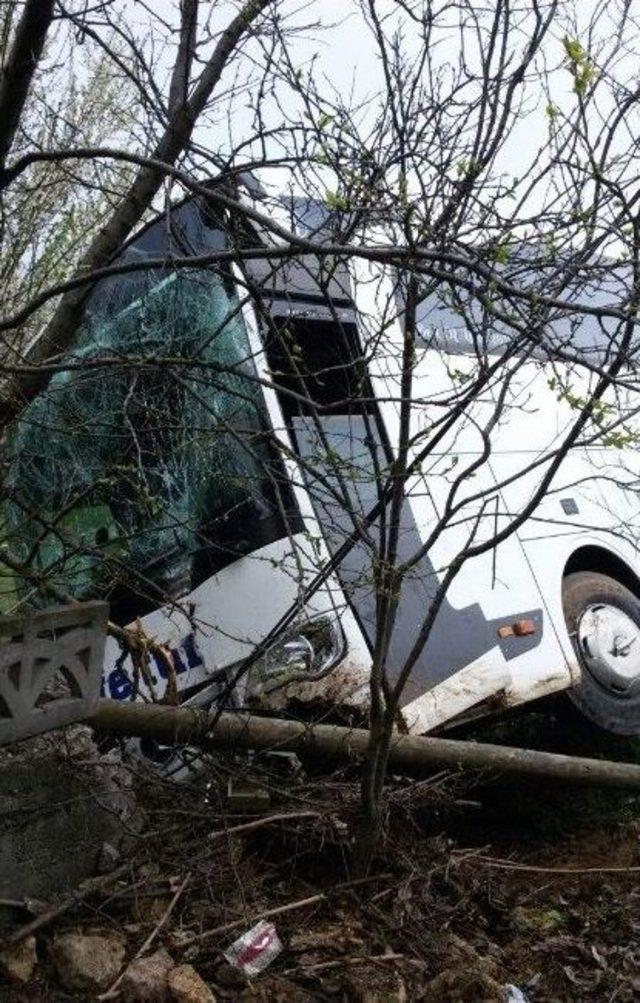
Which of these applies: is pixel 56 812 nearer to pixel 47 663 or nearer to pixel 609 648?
pixel 47 663

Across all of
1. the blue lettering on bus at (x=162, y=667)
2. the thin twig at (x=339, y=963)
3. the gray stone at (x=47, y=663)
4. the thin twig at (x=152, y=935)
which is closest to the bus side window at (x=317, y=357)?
the blue lettering on bus at (x=162, y=667)

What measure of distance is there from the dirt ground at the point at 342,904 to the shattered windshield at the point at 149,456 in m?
1.04

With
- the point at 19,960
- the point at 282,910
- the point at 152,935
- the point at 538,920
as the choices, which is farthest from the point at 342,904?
the point at 19,960

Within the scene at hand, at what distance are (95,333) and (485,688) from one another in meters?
2.55

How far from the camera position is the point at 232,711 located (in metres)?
4.42

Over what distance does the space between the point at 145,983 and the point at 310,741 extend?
1308 millimetres

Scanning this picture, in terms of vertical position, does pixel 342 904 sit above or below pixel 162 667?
below

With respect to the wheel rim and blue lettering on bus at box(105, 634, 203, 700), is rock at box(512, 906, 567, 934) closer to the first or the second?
the wheel rim

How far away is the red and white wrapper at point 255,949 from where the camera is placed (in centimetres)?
360

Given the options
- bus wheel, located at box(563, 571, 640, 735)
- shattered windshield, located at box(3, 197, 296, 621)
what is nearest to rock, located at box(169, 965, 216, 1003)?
shattered windshield, located at box(3, 197, 296, 621)

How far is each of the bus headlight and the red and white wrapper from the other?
3.80ft

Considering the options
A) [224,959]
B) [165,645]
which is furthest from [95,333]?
[224,959]

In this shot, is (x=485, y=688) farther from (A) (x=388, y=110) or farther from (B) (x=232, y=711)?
(A) (x=388, y=110)

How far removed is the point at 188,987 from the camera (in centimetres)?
335
